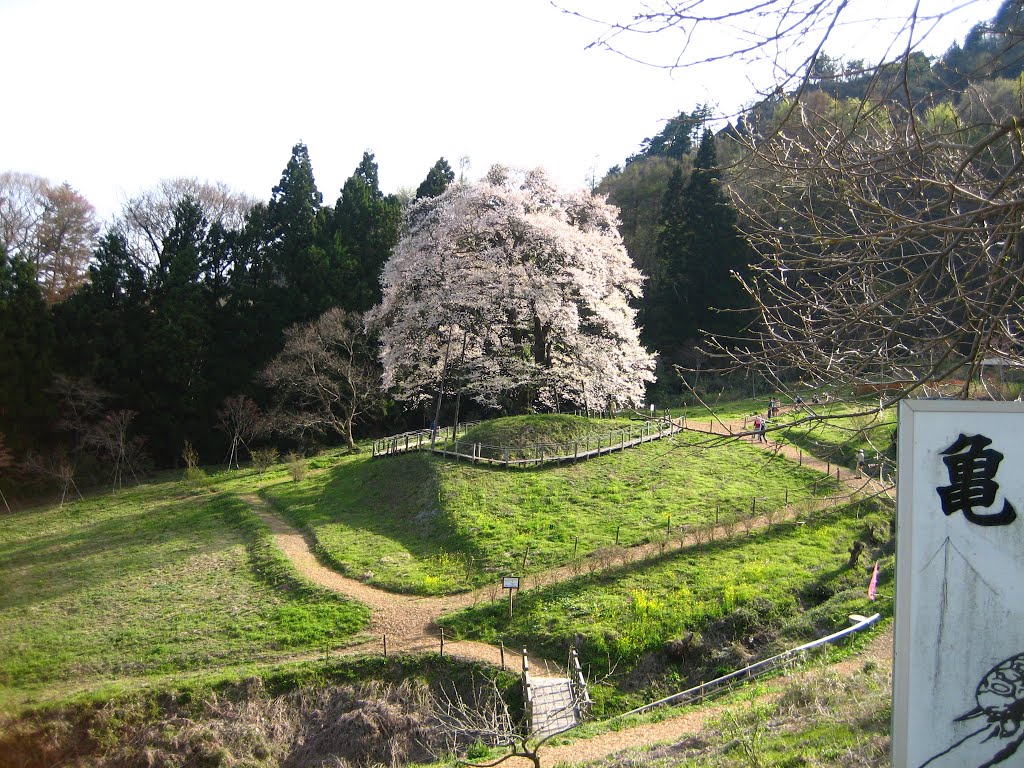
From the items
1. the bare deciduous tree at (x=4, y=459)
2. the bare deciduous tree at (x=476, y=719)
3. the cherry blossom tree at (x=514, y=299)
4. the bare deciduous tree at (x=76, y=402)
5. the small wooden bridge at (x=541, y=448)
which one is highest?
the cherry blossom tree at (x=514, y=299)

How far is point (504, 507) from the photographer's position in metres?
16.9

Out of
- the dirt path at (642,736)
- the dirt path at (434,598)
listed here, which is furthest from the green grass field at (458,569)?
the dirt path at (642,736)

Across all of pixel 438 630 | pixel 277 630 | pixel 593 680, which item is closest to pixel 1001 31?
pixel 593 680

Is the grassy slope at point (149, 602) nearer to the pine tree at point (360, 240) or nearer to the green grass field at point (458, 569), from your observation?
the green grass field at point (458, 569)

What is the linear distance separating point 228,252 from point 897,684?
114 ft

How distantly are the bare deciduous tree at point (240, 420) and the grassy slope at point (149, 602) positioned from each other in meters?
8.41

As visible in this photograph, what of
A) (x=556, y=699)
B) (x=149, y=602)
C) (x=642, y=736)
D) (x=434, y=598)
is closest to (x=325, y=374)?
(x=149, y=602)

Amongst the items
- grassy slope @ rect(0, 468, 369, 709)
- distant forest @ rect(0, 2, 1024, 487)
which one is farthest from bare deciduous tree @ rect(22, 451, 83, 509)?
grassy slope @ rect(0, 468, 369, 709)

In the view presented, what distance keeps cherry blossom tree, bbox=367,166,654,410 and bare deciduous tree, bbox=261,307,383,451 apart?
4032 mm

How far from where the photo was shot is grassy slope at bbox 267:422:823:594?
47.5 ft

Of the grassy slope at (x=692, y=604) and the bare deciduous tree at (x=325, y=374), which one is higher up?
the bare deciduous tree at (x=325, y=374)

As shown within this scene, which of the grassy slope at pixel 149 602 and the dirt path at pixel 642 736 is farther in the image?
the grassy slope at pixel 149 602

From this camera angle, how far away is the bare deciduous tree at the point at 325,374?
27438 mm

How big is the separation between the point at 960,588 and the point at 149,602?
14461 millimetres
